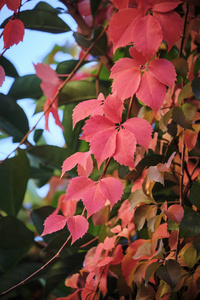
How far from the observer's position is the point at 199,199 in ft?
1.51

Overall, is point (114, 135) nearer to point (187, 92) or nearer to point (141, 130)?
point (141, 130)

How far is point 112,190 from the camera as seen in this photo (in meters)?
0.40

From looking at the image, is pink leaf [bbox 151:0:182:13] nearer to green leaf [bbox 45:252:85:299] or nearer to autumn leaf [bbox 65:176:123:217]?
autumn leaf [bbox 65:176:123:217]

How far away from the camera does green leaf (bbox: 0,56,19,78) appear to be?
0.76 m

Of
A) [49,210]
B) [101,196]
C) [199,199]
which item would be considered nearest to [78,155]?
[101,196]

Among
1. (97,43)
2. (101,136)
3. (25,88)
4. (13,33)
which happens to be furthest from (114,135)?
(25,88)

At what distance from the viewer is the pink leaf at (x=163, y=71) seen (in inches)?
15.5

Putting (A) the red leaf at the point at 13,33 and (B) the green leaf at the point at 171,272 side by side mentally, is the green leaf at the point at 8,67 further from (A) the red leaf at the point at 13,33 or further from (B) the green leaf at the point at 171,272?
(B) the green leaf at the point at 171,272

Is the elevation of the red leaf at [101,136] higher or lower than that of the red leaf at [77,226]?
higher

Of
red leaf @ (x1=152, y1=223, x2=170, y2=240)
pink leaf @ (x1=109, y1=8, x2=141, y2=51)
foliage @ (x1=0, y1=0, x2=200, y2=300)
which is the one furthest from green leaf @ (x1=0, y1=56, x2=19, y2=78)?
red leaf @ (x1=152, y1=223, x2=170, y2=240)

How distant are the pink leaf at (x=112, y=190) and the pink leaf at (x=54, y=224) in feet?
0.23

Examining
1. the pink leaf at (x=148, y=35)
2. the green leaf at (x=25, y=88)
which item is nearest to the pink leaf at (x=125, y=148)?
the pink leaf at (x=148, y=35)

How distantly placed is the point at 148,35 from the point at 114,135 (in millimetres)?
130

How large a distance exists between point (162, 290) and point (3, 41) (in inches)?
16.6
